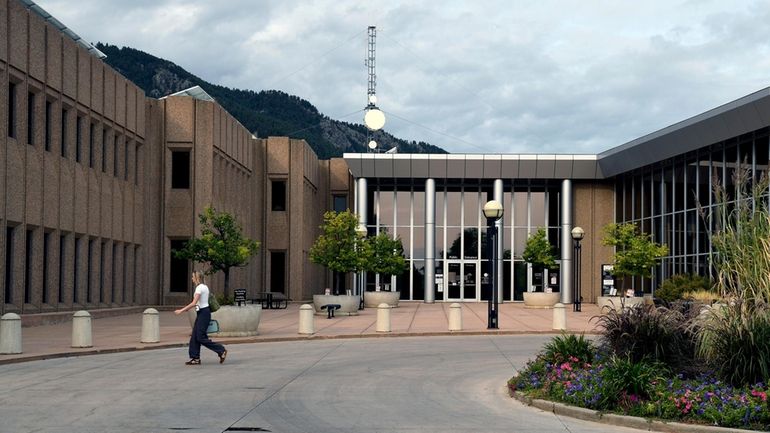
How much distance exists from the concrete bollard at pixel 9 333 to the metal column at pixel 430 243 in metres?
39.5

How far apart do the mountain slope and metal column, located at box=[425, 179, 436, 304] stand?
284 feet

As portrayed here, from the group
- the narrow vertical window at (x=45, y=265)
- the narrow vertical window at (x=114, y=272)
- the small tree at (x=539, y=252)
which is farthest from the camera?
the small tree at (x=539, y=252)

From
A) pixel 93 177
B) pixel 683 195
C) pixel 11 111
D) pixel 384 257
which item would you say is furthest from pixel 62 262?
pixel 683 195

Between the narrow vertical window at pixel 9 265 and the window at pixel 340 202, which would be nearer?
the narrow vertical window at pixel 9 265

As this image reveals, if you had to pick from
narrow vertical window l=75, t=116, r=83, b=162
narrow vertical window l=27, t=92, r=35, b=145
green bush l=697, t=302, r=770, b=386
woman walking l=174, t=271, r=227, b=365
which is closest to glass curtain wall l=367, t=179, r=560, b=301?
narrow vertical window l=75, t=116, r=83, b=162

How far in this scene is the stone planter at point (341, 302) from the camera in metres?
39.8

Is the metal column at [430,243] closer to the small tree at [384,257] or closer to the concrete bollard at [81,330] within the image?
the small tree at [384,257]

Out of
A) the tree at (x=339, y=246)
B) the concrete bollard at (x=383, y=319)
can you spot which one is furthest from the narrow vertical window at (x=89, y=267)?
the concrete bollard at (x=383, y=319)

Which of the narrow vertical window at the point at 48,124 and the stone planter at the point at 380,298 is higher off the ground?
the narrow vertical window at the point at 48,124

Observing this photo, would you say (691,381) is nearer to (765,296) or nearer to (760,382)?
(760,382)

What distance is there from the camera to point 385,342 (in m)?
26.6

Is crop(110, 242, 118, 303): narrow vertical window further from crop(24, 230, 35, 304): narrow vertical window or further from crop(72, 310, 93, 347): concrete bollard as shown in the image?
crop(72, 310, 93, 347): concrete bollard

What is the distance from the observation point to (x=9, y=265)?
29.9 m

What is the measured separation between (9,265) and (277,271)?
27390 millimetres
